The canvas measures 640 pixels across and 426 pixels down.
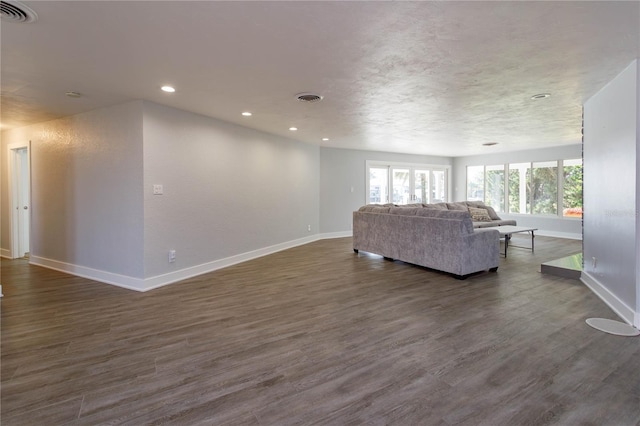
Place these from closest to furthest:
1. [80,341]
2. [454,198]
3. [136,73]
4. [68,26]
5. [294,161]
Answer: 1. [68,26]
2. [80,341]
3. [136,73]
4. [294,161]
5. [454,198]

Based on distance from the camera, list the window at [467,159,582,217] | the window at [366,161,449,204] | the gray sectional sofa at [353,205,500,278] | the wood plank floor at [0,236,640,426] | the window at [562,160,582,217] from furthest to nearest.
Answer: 1. the window at [366,161,449,204]
2. the window at [467,159,582,217]
3. the window at [562,160,582,217]
4. the gray sectional sofa at [353,205,500,278]
5. the wood plank floor at [0,236,640,426]

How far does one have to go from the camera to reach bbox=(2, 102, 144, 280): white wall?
3.99m

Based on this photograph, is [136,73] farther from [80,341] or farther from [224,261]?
[224,261]

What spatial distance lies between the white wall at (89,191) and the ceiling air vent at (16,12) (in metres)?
1.85

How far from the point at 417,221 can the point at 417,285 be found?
123cm

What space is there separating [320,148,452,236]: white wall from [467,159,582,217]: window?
374 cm

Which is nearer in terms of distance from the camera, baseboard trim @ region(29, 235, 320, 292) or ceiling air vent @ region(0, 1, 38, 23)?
ceiling air vent @ region(0, 1, 38, 23)

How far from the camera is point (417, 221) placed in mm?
5020

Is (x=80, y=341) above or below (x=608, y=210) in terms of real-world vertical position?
below

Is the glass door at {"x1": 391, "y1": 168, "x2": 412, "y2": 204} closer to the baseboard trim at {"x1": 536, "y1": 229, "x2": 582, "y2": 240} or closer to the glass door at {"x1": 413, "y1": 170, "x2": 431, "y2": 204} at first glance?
the glass door at {"x1": 413, "y1": 170, "x2": 431, "y2": 204}

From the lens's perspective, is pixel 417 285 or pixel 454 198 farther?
pixel 454 198

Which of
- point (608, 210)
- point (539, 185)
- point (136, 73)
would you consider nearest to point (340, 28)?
point (136, 73)

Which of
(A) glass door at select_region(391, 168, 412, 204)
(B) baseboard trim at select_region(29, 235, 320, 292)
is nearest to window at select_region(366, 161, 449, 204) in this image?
(A) glass door at select_region(391, 168, 412, 204)

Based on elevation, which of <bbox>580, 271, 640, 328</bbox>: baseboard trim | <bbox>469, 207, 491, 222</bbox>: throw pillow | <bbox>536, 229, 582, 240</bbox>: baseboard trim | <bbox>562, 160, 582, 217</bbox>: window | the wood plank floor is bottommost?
the wood plank floor
